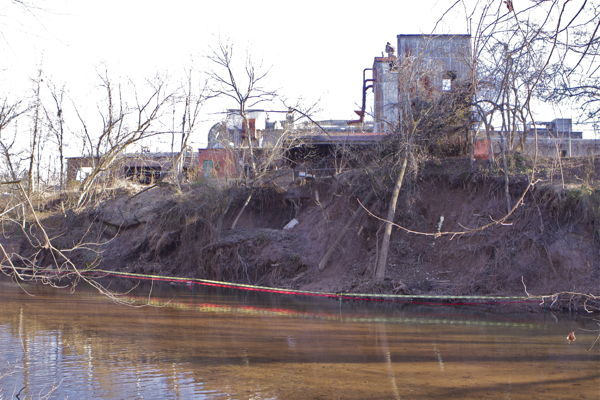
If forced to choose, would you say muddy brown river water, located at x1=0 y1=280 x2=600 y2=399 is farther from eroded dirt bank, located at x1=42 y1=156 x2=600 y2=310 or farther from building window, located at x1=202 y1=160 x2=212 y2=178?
building window, located at x1=202 y1=160 x2=212 y2=178

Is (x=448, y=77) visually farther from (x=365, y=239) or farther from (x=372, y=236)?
(x=365, y=239)

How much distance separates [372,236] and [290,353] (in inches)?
487

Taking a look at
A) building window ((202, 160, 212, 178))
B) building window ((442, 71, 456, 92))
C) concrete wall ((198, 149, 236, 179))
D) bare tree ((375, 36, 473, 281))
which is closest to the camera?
bare tree ((375, 36, 473, 281))

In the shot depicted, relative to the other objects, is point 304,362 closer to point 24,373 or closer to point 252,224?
point 24,373

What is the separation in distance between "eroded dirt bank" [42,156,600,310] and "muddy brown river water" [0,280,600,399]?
225 cm

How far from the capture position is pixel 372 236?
2177 centimetres

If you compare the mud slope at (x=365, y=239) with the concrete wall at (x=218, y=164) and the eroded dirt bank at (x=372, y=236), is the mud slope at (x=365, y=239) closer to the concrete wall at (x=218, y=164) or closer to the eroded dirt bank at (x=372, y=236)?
the eroded dirt bank at (x=372, y=236)

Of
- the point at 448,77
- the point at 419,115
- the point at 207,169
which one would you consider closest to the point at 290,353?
the point at 419,115

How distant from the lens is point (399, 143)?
Result: 20.1 meters

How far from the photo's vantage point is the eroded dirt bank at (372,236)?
55.4ft

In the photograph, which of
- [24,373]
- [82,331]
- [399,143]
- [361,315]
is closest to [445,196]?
[399,143]

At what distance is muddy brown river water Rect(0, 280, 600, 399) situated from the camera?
25.5 feet

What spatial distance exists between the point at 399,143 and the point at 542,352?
37.5 ft

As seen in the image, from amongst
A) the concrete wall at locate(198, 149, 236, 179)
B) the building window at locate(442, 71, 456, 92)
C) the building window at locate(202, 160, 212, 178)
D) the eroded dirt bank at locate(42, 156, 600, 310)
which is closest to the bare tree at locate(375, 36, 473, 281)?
the building window at locate(442, 71, 456, 92)
